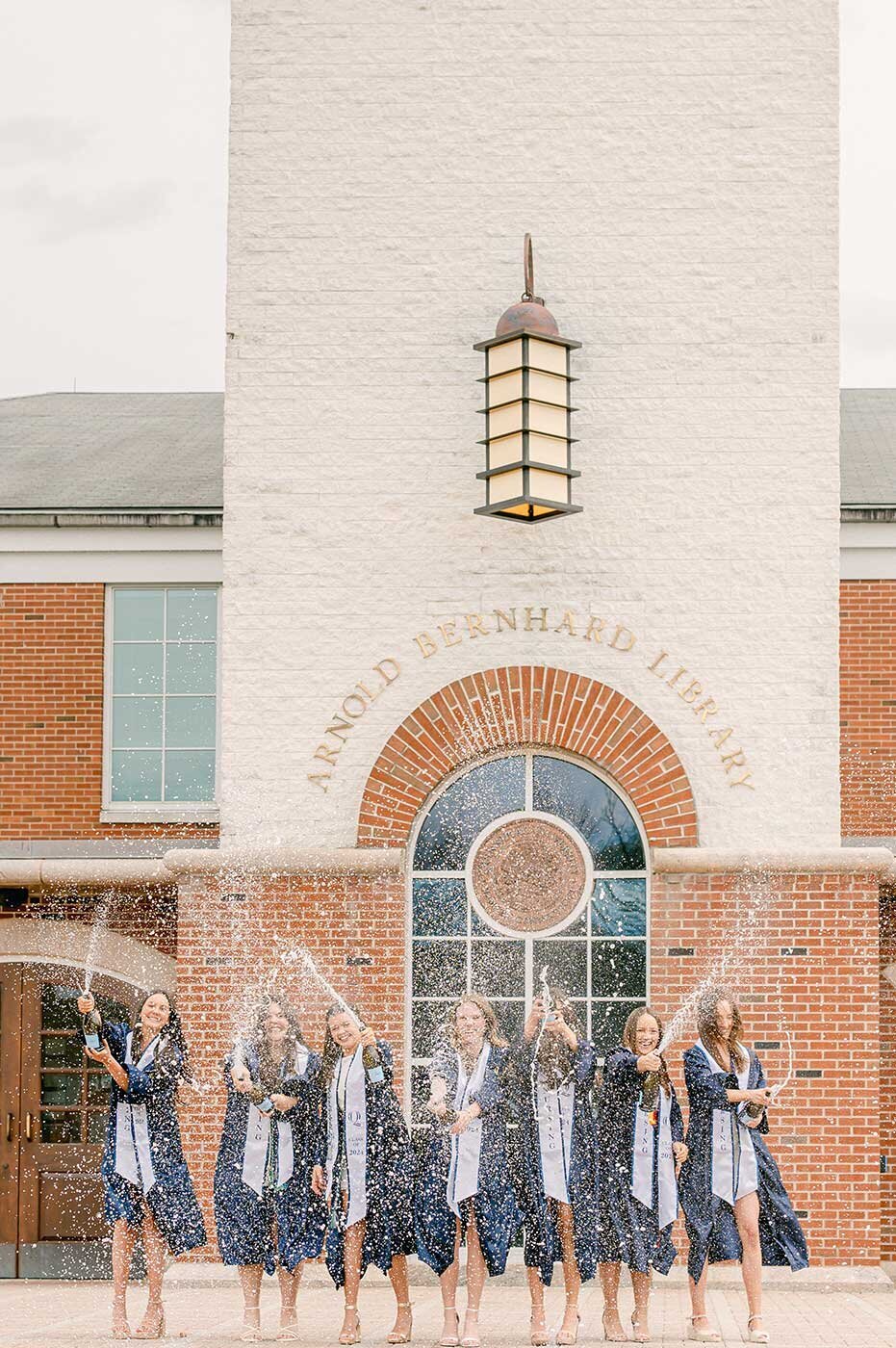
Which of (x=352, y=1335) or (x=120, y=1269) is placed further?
(x=120, y=1269)

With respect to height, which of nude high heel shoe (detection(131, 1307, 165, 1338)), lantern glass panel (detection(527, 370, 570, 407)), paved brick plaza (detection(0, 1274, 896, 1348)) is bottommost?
paved brick plaza (detection(0, 1274, 896, 1348))

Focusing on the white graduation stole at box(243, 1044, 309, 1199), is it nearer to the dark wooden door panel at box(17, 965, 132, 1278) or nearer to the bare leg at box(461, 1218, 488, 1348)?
the bare leg at box(461, 1218, 488, 1348)

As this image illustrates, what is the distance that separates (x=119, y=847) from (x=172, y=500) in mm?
2512

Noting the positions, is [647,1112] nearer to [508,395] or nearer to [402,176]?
[508,395]

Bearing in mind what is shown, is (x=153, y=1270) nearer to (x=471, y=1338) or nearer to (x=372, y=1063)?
(x=372, y=1063)

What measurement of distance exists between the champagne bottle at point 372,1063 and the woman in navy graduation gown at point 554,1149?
2.20 ft

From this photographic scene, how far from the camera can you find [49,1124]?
46.7 feet

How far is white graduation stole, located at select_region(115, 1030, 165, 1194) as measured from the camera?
1071cm

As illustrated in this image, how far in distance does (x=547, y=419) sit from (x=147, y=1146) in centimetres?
502

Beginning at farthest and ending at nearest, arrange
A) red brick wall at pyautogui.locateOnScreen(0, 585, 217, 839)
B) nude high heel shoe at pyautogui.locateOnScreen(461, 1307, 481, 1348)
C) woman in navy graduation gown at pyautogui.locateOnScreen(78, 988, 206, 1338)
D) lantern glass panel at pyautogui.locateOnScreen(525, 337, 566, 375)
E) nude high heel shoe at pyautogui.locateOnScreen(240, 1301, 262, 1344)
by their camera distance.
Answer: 1. red brick wall at pyautogui.locateOnScreen(0, 585, 217, 839)
2. lantern glass panel at pyautogui.locateOnScreen(525, 337, 566, 375)
3. woman in navy graduation gown at pyautogui.locateOnScreen(78, 988, 206, 1338)
4. nude high heel shoe at pyautogui.locateOnScreen(240, 1301, 262, 1344)
5. nude high heel shoe at pyautogui.locateOnScreen(461, 1307, 481, 1348)

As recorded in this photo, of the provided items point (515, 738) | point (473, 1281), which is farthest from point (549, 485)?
point (473, 1281)

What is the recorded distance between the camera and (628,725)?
12.9m

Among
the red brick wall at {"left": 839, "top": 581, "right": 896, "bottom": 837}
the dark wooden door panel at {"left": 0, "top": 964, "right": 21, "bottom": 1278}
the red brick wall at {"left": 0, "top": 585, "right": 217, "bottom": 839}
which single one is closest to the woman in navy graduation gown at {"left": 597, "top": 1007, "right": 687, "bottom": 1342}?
the red brick wall at {"left": 839, "top": 581, "right": 896, "bottom": 837}

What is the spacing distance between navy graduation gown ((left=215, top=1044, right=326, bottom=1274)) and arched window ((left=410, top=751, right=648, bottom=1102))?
213 centimetres
